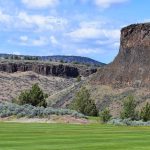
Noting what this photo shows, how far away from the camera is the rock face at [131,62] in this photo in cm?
11000

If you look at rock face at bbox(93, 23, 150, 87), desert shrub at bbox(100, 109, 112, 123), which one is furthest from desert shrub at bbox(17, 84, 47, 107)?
rock face at bbox(93, 23, 150, 87)

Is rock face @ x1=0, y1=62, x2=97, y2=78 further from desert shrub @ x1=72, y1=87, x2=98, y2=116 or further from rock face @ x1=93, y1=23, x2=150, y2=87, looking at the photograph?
desert shrub @ x1=72, y1=87, x2=98, y2=116

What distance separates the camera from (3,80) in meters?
160

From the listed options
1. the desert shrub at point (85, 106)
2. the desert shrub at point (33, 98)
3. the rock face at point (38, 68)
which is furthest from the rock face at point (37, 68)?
the desert shrub at point (33, 98)

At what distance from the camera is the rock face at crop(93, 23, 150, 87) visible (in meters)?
110

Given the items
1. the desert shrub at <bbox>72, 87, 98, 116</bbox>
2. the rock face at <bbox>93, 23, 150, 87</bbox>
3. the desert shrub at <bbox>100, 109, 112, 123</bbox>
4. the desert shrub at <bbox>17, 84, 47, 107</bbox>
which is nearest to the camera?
the desert shrub at <bbox>100, 109, 112, 123</bbox>

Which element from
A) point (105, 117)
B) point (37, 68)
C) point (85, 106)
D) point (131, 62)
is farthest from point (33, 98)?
point (37, 68)

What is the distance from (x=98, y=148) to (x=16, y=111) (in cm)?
2857

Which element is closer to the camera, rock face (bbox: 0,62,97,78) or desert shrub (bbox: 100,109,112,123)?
desert shrub (bbox: 100,109,112,123)

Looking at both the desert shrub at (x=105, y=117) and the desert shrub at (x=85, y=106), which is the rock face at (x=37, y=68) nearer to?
the desert shrub at (x=85, y=106)

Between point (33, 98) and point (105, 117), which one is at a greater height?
point (33, 98)

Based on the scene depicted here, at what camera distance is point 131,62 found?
4451 inches

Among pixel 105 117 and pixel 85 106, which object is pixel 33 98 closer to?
pixel 85 106

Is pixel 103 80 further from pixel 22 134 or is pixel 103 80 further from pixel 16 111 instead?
pixel 22 134
